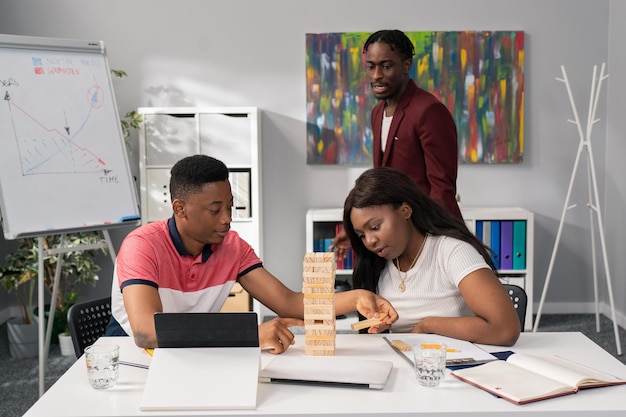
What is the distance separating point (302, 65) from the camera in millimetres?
4977

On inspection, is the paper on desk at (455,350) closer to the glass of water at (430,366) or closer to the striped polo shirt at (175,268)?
the glass of water at (430,366)

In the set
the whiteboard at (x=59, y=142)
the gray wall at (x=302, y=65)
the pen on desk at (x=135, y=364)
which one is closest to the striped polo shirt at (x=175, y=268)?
the pen on desk at (x=135, y=364)

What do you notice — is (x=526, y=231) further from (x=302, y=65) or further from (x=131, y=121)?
(x=131, y=121)

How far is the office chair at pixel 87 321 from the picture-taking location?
87.7 inches

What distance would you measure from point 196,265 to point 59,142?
1.39 metres

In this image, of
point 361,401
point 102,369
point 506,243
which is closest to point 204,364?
point 102,369

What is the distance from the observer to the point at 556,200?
501 cm

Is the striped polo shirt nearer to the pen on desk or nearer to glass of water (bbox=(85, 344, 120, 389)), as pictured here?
the pen on desk

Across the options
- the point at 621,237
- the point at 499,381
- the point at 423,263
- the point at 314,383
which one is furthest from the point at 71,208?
the point at 621,237

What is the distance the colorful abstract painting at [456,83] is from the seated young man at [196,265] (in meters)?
2.72

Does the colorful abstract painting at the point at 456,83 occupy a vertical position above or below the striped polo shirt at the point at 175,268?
above

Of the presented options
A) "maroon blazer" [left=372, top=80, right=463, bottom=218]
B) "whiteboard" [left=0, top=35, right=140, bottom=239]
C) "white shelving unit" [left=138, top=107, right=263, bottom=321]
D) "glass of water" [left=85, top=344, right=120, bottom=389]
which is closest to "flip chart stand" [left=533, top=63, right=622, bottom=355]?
"maroon blazer" [left=372, top=80, right=463, bottom=218]

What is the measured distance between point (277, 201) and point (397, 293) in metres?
2.81

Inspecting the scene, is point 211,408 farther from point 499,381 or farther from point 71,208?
point 71,208
